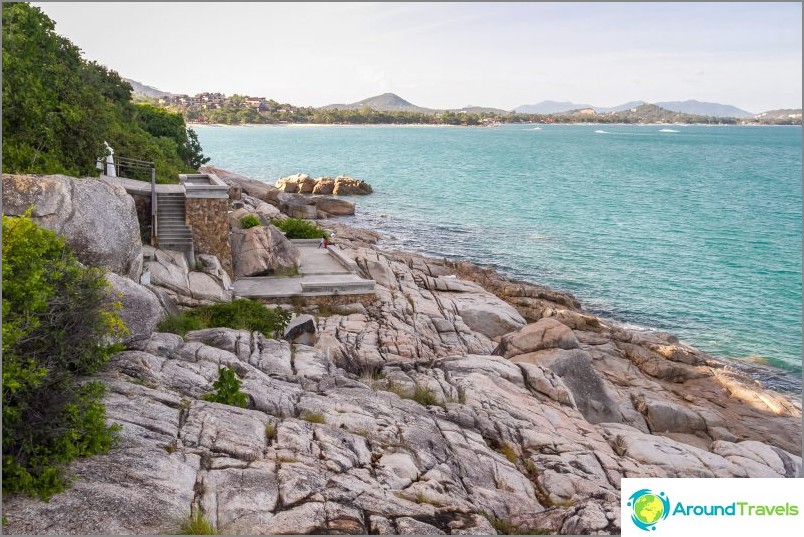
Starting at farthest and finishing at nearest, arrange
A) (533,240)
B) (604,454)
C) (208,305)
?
(533,240) → (208,305) → (604,454)

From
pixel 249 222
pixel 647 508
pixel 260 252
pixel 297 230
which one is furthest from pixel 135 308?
pixel 297 230

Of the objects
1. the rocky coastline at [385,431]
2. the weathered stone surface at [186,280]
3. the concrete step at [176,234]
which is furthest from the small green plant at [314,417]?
the concrete step at [176,234]

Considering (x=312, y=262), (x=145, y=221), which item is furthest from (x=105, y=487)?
(x=312, y=262)

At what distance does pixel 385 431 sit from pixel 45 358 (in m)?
5.86

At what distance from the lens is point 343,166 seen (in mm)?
114625

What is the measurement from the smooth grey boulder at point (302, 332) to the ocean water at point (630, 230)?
65.5 ft

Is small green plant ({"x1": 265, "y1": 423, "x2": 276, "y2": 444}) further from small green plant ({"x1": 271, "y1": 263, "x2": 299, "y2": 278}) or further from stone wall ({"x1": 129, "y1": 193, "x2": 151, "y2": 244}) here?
small green plant ({"x1": 271, "y1": 263, "x2": 299, "y2": 278})

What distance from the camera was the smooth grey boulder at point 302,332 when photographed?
18688 mm

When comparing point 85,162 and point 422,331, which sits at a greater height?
point 85,162

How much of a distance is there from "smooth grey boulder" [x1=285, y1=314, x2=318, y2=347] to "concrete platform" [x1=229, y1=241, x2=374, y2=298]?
4.10 metres

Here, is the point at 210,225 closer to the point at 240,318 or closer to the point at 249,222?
the point at 249,222

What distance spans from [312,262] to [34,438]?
20.5m

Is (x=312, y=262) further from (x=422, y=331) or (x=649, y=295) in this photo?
(x=649, y=295)

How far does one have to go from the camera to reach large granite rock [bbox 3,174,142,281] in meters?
12.6
